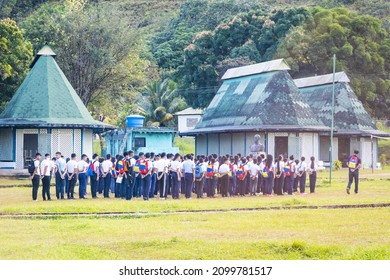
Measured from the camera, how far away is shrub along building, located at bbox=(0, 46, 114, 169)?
4459 centimetres

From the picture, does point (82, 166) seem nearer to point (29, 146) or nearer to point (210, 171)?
point (210, 171)

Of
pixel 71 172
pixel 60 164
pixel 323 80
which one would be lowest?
pixel 71 172

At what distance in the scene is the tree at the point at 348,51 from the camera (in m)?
63.2

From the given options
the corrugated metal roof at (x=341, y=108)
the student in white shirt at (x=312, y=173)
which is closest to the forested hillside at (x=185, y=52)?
the corrugated metal roof at (x=341, y=108)

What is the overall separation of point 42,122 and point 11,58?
6726 millimetres

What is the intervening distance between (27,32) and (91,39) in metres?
4.45

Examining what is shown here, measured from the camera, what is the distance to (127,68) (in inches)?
2365

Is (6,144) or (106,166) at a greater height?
(6,144)

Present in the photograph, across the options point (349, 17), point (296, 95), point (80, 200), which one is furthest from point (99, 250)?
point (349, 17)

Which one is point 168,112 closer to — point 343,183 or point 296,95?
point 296,95

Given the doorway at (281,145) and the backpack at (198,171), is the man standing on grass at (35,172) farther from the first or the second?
the doorway at (281,145)

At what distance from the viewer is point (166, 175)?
3045cm

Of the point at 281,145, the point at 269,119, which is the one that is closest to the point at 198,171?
the point at 269,119

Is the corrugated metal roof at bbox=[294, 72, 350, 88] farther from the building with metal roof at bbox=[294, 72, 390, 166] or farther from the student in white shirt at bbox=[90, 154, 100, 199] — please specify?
the student in white shirt at bbox=[90, 154, 100, 199]
